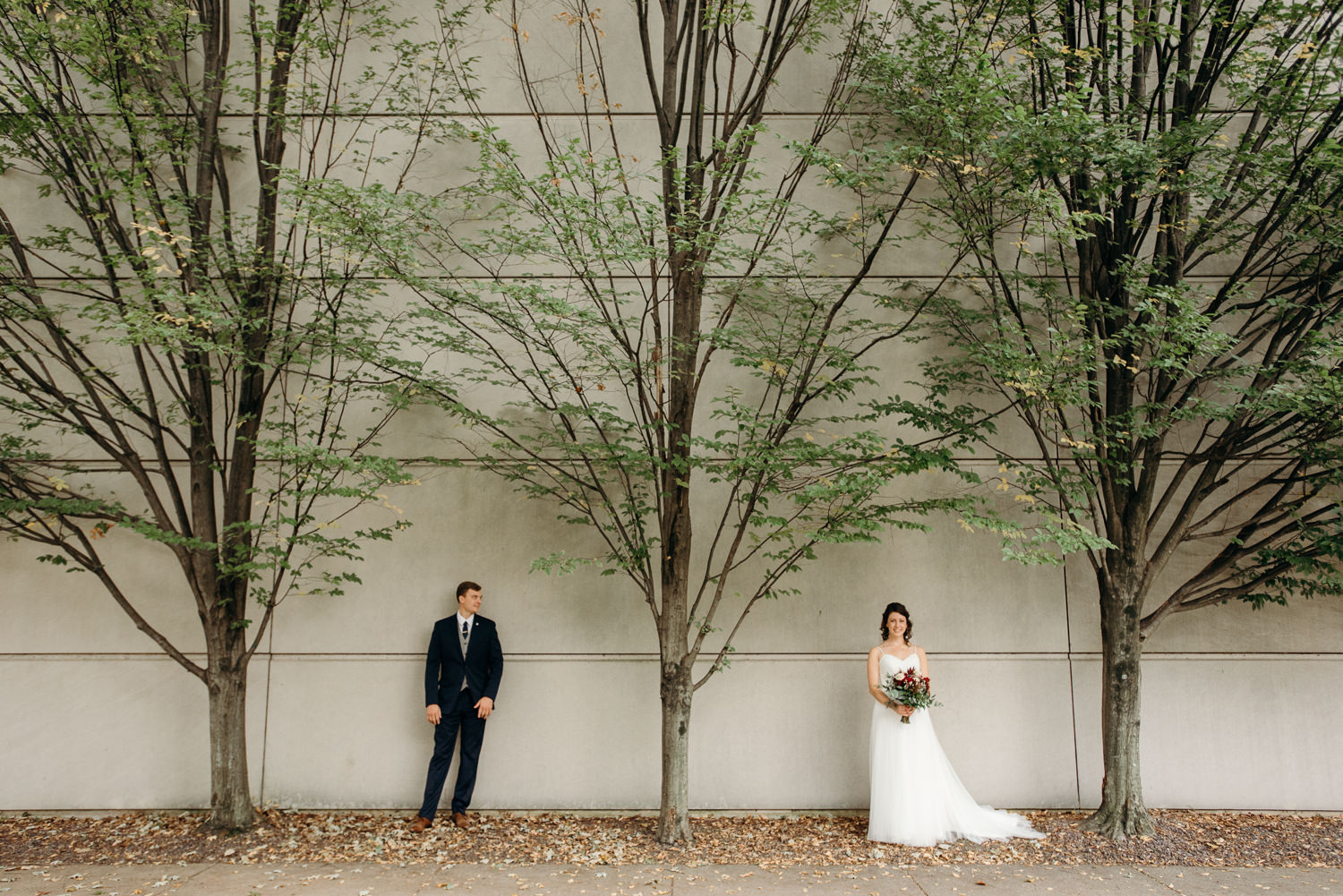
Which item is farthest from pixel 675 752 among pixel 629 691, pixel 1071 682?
pixel 1071 682

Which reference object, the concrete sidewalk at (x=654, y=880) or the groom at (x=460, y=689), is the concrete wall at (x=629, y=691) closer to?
the groom at (x=460, y=689)

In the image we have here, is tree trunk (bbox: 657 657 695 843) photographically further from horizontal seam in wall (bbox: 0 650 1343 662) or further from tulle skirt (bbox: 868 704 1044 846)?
tulle skirt (bbox: 868 704 1044 846)

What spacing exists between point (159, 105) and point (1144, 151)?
7.08m

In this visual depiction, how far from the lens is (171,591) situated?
732 cm

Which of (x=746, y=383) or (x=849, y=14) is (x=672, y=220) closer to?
(x=746, y=383)

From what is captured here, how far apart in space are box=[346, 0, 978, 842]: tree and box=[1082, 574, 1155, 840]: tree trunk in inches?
69.2

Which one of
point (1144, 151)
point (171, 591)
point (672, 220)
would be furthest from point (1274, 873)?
point (171, 591)

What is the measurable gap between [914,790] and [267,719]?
213 inches

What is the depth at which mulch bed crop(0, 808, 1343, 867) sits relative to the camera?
19.3 ft

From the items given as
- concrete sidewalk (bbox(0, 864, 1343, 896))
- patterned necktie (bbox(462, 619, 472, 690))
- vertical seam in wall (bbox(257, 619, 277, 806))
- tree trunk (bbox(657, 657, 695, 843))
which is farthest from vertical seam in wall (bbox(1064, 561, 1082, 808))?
vertical seam in wall (bbox(257, 619, 277, 806))

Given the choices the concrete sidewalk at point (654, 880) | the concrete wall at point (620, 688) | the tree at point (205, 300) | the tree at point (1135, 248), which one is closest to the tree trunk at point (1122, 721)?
the tree at point (1135, 248)

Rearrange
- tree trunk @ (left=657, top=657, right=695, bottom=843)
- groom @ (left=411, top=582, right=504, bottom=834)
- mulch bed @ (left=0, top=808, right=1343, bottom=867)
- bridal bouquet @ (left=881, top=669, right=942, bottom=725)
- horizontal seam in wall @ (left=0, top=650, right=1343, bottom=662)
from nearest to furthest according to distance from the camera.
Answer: mulch bed @ (left=0, top=808, right=1343, bottom=867) < tree trunk @ (left=657, top=657, right=695, bottom=843) < bridal bouquet @ (left=881, top=669, right=942, bottom=725) < groom @ (left=411, top=582, right=504, bottom=834) < horizontal seam in wall @ (left=0, top=650, right=1343, bottom=662)

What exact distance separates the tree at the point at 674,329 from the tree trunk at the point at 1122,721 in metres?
1.76

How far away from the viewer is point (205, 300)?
5.47 metres
